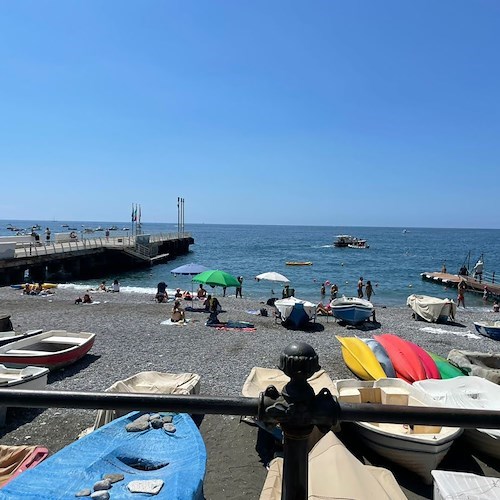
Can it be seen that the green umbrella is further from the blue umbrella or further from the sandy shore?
the blue umbrella

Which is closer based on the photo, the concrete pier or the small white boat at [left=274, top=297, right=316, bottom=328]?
the small white boat at [left=274, top=297, right=316, bottom=328]

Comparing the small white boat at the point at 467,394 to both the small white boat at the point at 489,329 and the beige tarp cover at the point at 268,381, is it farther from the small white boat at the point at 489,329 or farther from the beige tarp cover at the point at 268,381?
the small white boat at the point at 489,329

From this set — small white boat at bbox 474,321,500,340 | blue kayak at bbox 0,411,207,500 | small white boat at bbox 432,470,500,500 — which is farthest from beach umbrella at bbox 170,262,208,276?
small white boat at bbox 432,470,500,500

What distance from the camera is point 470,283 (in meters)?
39.7

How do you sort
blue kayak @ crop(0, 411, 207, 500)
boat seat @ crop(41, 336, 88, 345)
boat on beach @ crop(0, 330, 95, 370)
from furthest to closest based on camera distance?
boat seat @ crop(41, 336, 88, 345), boat on beach @ crop(0, 330, 95, 370), blue kayak @ crop(0, 411, 207, 500)

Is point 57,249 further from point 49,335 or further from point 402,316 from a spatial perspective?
point 402,316

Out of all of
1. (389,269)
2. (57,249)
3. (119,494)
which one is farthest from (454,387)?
(389,269)

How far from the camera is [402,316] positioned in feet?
80.2

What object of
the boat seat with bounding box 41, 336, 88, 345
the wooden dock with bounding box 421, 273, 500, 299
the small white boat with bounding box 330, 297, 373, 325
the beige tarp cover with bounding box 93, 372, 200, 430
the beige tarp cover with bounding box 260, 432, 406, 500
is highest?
the beige tarp cover with bounding box 260, 432, 406, 500

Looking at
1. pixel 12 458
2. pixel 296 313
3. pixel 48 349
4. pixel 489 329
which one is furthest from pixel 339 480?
pixel 489 329

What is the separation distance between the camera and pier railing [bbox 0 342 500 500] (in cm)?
143

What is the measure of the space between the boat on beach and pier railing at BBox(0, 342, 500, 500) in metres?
12.1

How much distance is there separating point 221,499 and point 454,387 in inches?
247

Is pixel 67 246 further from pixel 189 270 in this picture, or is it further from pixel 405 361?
pixel 405 361
